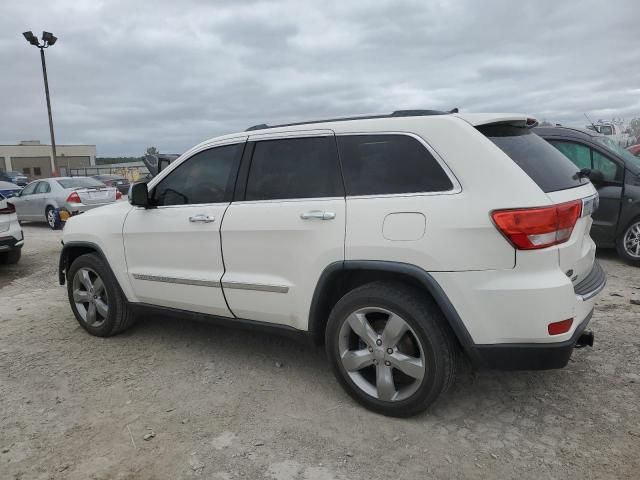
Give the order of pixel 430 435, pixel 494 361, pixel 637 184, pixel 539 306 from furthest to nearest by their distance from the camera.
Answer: pixel 637 184 < pixel 430 435 < pixel 494 361 < pixel 539 306

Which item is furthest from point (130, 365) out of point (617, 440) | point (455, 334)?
point (617, 440)

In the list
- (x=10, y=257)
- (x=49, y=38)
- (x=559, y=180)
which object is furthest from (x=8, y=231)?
(x=49, y=38)

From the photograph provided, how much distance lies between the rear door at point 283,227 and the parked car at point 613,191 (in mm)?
4629

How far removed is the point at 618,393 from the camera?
127 inches

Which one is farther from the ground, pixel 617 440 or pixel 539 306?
pixel 539 306

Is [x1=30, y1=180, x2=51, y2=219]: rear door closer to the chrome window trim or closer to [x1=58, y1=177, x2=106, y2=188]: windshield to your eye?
[x1=58, y1=177, x2=106, y2=188]: windshield

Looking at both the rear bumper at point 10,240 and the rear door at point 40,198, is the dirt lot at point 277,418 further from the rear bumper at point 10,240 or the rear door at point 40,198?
Answer: the rear door at point 40,198

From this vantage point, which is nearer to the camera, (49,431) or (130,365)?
(49,431)

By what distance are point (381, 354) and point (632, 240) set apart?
5.06 metres

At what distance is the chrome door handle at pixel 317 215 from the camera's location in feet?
10.1

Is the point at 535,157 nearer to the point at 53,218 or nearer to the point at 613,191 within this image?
the point at 613,191

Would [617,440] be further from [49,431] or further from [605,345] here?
[49,431]

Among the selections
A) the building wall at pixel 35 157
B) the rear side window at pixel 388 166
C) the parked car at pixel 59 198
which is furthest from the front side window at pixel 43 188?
the building wall at pixel 35 157

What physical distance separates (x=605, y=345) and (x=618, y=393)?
82 cm
